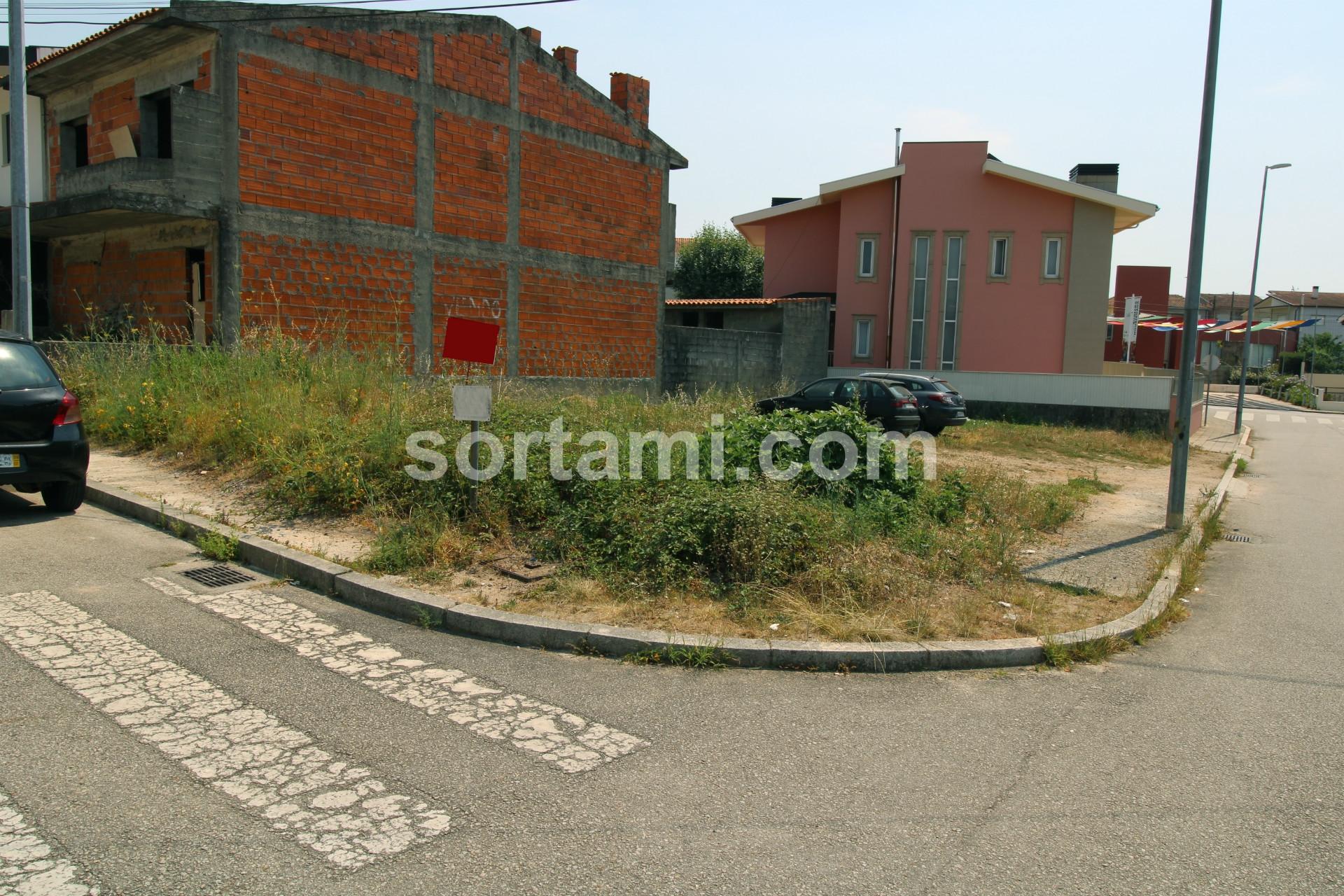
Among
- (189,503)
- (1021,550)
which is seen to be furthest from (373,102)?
(1021,550)

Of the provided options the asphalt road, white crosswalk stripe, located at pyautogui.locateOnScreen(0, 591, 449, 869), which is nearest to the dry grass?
the asphalt road

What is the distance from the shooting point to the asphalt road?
3.10 meters

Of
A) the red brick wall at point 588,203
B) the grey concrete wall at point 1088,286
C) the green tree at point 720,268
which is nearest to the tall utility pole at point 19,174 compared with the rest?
the red brick wall at point 588,203

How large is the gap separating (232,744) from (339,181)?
14.6 metres

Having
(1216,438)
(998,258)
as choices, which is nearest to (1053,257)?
(998,258)

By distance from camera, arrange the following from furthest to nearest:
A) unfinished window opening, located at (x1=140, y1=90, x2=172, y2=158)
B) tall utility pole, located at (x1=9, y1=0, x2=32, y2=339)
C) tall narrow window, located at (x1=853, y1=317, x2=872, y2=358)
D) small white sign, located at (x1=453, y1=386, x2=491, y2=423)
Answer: tall narrow window, located at (x1=853, y1=317, x2=872, y2=358) < unfinished window opening, located at (x1=140, y1=90, x2=172, y2=158) < tall utility pole, located at (x1=9, y1=0, x2=32, y2=339) < small white sign, located at (x1=453, y1=386, x2=491, y2=423)

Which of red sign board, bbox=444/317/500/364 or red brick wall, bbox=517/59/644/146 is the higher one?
red brick wall, bbox=517/59/644/146

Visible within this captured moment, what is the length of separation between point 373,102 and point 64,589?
13.4 m

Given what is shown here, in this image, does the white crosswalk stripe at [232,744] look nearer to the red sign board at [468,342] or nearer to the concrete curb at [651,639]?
the concrete curb at [651,639]

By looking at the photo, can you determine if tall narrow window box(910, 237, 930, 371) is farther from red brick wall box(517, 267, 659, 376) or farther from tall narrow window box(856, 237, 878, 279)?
red brick wall box(517, 267, 659, 376)

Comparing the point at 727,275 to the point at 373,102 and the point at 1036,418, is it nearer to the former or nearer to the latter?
the point at 1036,418

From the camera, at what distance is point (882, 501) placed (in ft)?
25.7

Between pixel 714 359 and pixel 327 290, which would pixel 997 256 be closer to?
pixel 714 359

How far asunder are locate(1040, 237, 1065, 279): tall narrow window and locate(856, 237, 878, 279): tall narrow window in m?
5.42
